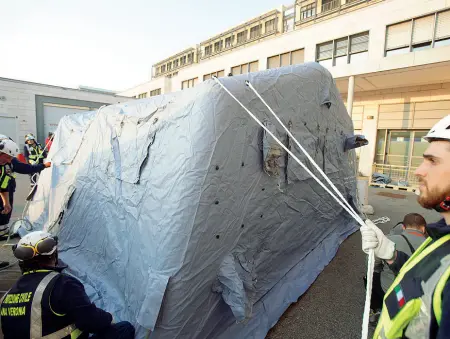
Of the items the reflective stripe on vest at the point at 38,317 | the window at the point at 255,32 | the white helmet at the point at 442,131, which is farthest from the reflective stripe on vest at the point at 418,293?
the window at the point at 255,32

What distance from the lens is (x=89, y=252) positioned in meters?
3.29

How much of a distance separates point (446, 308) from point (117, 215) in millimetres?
2932

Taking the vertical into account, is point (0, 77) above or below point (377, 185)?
above

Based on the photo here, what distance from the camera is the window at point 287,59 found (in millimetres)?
14180

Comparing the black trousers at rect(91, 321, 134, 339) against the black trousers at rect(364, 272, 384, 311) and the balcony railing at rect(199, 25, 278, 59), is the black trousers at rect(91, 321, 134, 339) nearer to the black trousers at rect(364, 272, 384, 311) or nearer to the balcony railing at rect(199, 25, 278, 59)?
the black trousers at rect(364, 272, 384, 311)

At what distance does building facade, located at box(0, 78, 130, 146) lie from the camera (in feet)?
45.8

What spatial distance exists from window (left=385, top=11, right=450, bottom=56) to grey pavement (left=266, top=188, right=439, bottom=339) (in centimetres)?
1055

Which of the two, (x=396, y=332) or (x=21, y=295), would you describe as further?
(x=21, y=295)

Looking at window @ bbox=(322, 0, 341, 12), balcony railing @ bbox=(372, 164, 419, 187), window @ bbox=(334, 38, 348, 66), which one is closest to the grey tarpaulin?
balcony railing @ bbox=(372, 164, 419, 187)

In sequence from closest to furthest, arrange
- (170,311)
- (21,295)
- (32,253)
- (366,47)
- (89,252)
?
(21,295)
(32,253)
(170,311)
(89,252)
(366,47)

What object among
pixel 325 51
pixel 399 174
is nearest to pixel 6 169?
pixel 325 51

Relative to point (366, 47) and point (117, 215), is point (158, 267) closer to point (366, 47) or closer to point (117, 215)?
point (117, 215)

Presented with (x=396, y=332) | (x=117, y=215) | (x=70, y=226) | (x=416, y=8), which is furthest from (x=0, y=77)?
(x=416, y=8)

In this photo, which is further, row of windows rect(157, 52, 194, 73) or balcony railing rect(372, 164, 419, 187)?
row of windows rect(157, 52, 194, 73)
